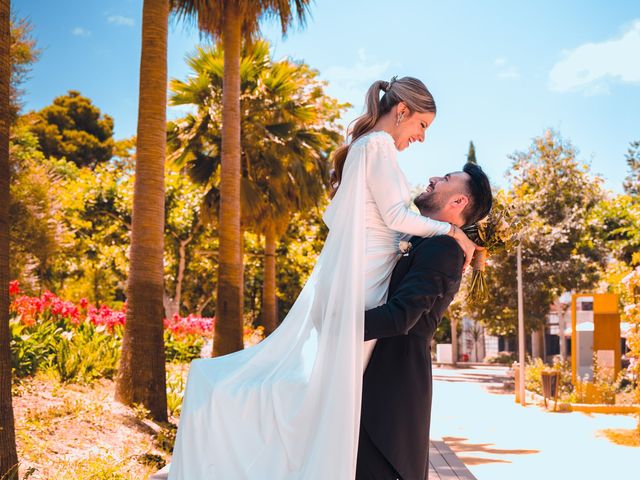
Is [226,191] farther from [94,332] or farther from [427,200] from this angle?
[427,200]

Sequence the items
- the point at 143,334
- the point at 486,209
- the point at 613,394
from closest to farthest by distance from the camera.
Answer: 1. the point at 486,209
2. the point at 143,334
3. the point at 613,394

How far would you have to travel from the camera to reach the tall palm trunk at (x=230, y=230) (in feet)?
44.0

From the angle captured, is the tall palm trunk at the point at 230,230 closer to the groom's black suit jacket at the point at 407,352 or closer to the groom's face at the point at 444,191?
the groom's face at the point at 444,191

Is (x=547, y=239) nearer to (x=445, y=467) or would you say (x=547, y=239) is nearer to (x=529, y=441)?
(x=529, y=441)

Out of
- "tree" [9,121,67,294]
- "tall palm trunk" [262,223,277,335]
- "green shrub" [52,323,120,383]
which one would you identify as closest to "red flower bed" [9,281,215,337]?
"green shrub" [52,323,120,383]

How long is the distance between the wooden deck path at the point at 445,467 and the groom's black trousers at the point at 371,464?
3654mm

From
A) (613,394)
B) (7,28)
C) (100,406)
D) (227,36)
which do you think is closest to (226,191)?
(227,36)

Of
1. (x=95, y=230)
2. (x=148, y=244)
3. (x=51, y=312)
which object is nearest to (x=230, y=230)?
(x=51, y=312)

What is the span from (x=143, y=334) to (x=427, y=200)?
628 centimetres

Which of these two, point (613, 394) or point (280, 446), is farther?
point (613, 394)

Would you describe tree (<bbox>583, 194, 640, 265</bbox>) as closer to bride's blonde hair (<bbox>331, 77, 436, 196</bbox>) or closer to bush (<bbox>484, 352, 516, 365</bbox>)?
bride's blonde hair (<bbox>331, 77, 436, 196</bbox>)

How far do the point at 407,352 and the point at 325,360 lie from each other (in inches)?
12.8

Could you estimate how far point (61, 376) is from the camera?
9156 millimetres

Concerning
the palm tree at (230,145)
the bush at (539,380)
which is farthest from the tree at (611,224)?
the palm tree at (230,145)
